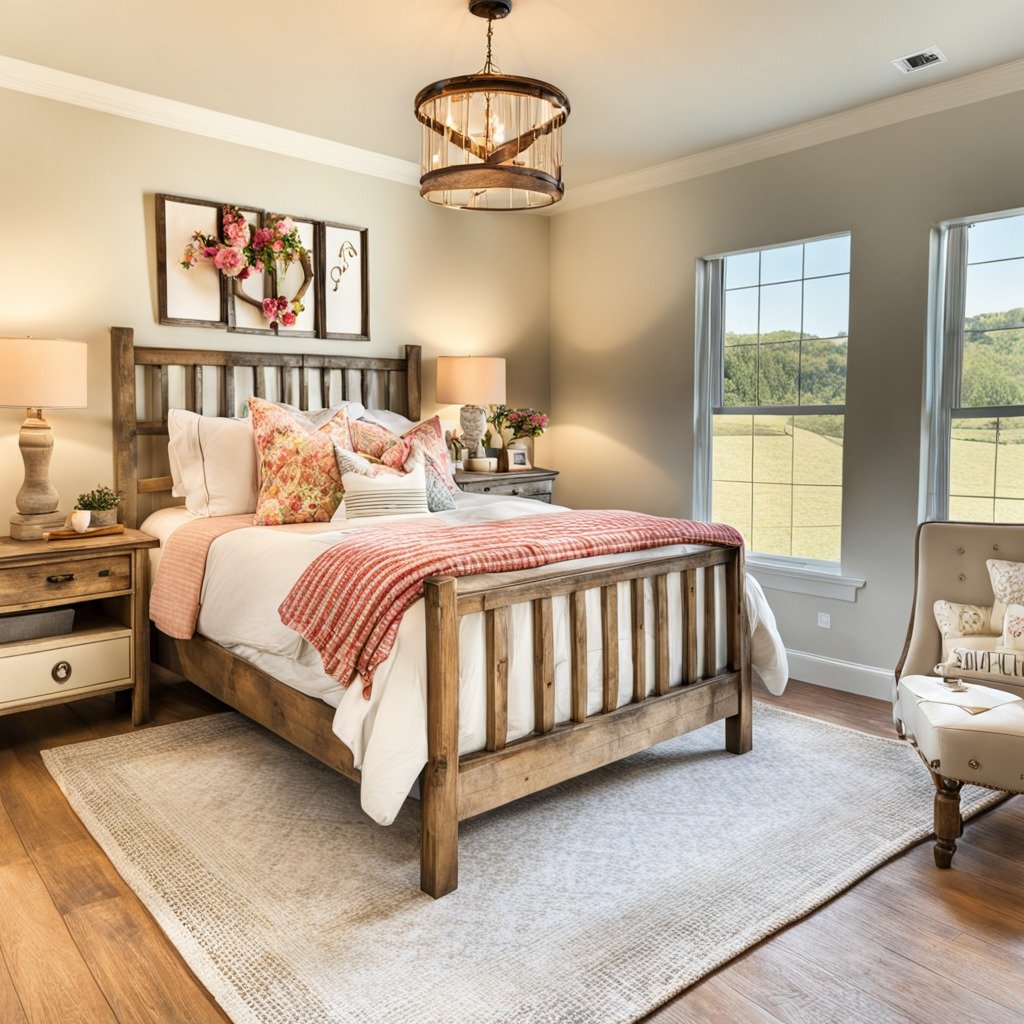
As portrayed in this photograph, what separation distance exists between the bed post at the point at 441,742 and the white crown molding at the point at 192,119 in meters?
2.82

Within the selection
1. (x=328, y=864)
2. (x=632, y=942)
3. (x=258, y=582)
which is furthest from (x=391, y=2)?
(x=632, y=942)

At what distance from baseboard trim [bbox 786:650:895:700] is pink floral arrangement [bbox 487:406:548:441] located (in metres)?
1.83

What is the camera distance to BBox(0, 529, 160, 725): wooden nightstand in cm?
307

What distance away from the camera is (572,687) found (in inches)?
99.5

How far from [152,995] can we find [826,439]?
3.50 meters

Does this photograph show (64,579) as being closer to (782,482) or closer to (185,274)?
Result: (185,274)

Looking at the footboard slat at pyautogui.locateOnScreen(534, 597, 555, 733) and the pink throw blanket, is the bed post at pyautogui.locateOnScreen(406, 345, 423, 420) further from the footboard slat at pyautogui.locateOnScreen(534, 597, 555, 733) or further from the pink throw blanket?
the footboard slat at pyautogui.locateOnScreen(534, 597, 555, 733)

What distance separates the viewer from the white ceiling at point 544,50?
9.38 ft

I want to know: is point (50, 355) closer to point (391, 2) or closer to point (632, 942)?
point (391, 2)

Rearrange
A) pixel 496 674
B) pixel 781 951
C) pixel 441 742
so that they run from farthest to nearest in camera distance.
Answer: pixel 496 674 < pixel 441 742 < pixel 781 951

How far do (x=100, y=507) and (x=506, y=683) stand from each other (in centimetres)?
206

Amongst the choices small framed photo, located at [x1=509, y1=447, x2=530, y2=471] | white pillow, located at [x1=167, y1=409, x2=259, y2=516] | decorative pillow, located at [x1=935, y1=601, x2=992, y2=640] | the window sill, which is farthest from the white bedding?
small framed photo, located at [x1=509, y1=447, x2=530, y2=471]

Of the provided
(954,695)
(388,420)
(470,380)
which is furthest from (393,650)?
(470,380)

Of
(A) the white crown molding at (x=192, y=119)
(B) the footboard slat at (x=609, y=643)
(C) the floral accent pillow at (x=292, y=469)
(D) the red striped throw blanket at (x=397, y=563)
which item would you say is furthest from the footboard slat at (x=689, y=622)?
(A) the white crown molding at (x=192, y=119)
